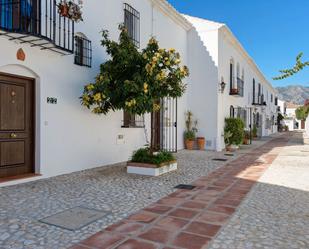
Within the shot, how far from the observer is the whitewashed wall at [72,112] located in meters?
6.29

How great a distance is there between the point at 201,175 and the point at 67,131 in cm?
354

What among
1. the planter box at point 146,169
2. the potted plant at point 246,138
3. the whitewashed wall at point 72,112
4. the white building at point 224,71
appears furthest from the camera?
the potted plant at point 246,138

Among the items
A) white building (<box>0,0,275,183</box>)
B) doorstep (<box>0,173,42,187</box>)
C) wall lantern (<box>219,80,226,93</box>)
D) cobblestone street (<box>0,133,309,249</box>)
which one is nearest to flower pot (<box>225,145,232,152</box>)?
wall lantern (<box>219,80,226,93</box>)

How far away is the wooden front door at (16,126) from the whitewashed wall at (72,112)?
0.16m

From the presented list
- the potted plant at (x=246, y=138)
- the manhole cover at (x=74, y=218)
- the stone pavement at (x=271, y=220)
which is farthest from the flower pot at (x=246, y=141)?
the manhole cover at (x=74, y=218)

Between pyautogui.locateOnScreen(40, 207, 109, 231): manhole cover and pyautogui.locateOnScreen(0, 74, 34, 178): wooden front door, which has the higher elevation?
pyautogui.locateOnScreen(0, 74, 34, 178): wooden front door

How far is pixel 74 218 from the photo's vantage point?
3.96 metres

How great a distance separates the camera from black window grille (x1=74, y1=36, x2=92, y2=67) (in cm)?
747

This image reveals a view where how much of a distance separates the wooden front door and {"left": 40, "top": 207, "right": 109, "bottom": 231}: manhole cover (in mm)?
2377

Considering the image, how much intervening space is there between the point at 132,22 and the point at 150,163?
16.6ft

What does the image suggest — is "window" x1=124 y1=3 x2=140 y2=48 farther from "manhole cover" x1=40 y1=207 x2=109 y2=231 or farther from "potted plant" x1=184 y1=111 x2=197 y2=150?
"manhole cover" x1=40 y1=207 x2=109 y2=231

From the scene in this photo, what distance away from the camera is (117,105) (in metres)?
7.16

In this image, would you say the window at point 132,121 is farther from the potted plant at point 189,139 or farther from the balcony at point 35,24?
the potted plant at point 189,139

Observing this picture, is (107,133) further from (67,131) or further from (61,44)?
(61,44)
